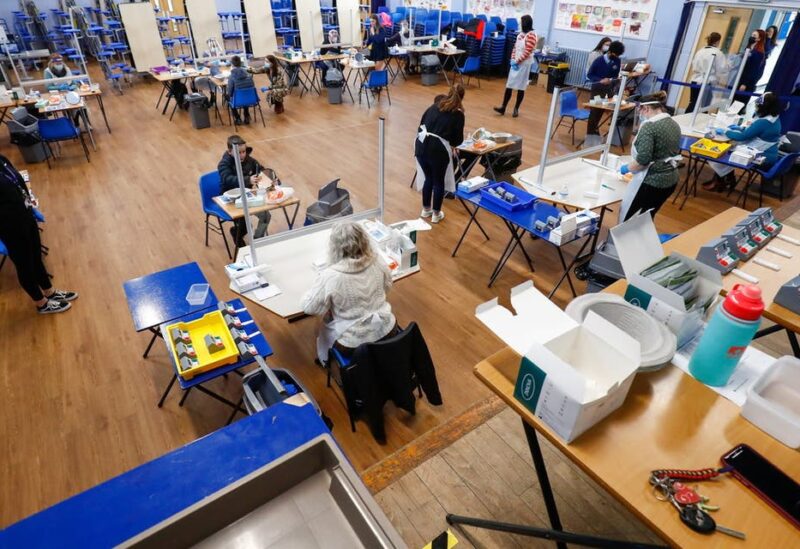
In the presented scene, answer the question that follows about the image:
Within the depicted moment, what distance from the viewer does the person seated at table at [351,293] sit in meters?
2.71

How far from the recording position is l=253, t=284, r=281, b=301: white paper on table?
3.00 metres

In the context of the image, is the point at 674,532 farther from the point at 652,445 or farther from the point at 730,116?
the point at 730,116

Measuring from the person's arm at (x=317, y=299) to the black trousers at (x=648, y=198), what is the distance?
2.85 meters

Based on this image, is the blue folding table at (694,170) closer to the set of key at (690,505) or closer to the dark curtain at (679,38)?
the dark curtain at (679,38)

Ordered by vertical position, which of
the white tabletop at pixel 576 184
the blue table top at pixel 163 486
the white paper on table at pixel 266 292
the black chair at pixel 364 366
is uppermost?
the blue table top at pixel 163 486

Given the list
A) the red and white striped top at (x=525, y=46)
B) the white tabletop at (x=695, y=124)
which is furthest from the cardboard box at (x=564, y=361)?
the red and white striped top at (x=525, y=46)

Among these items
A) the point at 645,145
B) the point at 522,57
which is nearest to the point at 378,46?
the point at 522,57

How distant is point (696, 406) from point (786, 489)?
33 cm

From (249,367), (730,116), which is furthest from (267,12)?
(249,367)

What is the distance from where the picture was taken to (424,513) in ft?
8.39

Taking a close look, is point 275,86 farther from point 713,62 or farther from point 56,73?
point 713,62

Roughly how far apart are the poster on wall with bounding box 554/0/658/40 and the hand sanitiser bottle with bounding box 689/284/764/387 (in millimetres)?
9631

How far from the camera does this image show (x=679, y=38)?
8688 millimetres

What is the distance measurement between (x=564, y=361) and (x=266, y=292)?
2008 millimetres
